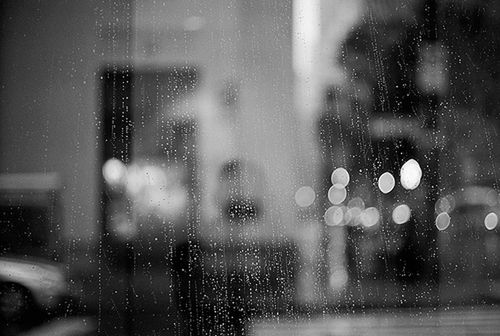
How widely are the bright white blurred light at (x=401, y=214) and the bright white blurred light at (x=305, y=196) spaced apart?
0.17 m

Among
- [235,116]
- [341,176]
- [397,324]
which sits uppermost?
[235,116]

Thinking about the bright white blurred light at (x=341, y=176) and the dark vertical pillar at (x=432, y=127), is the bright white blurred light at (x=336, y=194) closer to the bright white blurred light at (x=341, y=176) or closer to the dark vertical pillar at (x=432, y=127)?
the bright white blurred light at (x=341, y=176)

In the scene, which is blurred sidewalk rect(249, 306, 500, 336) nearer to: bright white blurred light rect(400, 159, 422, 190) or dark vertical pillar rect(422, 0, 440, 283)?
dark vertical pillar rect(422, 0, 440, 283)

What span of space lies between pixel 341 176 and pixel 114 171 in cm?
46

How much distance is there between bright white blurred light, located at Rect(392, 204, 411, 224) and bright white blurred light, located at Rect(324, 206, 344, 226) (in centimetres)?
11

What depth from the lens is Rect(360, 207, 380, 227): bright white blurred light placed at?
103cm

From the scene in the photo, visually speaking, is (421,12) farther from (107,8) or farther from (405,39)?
(107,8)

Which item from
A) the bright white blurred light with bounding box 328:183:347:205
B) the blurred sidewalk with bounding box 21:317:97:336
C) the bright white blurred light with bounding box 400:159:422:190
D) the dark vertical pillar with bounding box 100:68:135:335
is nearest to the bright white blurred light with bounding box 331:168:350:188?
the bright white blurred light with bounding box 328:183:347:205

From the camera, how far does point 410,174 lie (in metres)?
1.04

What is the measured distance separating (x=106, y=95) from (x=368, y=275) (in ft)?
2.12

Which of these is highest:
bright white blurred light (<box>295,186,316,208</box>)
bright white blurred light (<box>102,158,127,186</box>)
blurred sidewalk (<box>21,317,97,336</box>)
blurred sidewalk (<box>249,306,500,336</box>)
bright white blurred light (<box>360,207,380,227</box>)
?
bright white blurred light (<box>102,158,127,186</box>)

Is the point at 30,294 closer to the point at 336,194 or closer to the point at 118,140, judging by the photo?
the point at 118,140

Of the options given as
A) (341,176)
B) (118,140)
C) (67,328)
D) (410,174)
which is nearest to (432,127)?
(410,174)

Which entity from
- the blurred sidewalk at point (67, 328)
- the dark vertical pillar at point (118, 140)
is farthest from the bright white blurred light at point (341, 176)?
the blurred sidewalk at point (67, 328)
